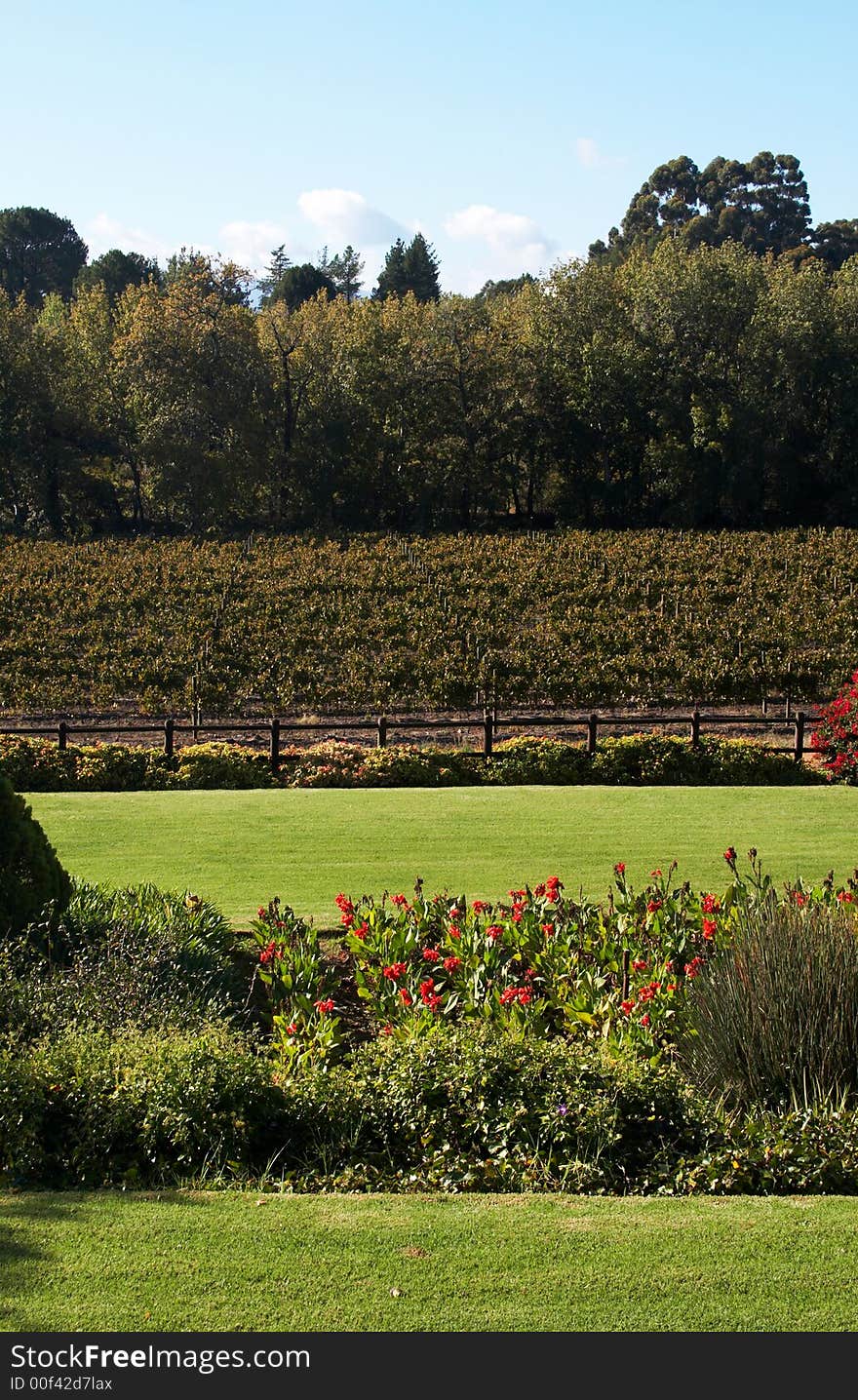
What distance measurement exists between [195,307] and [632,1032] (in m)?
55.2

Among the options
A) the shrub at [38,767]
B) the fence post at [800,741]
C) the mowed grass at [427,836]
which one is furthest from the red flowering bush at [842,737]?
the shrub at [38,767]

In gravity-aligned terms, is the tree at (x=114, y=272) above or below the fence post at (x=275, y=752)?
above

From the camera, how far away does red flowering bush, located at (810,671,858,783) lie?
20.4 metres

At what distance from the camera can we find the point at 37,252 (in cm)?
11075

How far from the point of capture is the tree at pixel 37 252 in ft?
354

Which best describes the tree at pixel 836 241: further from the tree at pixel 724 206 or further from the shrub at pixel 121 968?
the shrub at pixel 121 968

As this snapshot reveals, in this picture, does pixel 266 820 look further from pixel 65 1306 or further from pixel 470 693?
pixel 470 693

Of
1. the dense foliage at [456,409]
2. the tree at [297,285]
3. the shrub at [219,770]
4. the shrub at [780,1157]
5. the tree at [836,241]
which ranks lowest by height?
the shrub at [219,770]

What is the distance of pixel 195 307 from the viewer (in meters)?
56.4

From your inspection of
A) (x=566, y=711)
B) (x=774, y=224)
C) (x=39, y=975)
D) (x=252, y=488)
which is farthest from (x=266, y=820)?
(x=774, y=224)

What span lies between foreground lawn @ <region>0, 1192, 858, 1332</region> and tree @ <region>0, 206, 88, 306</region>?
369 feet

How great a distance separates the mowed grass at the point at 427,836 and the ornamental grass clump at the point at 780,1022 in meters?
3.35

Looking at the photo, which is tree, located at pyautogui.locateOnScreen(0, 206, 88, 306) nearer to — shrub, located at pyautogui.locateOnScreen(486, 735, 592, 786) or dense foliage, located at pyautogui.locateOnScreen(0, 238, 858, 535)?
dense foliage, located at pyautogui.locateOnScreen(0, 238, 858, 535)

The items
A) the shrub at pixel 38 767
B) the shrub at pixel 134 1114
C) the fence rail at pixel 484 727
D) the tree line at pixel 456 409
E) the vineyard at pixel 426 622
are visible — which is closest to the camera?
the shrub at pixel 134 1114
